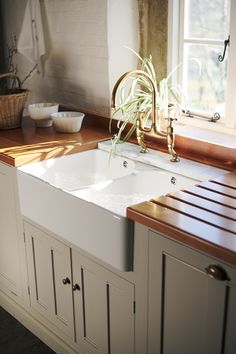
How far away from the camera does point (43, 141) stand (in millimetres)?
2457

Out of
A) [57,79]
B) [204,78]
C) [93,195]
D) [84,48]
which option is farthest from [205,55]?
[57,79]

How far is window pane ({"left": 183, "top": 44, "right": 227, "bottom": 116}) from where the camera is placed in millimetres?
2293

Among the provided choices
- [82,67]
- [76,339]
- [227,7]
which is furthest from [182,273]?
[82,67]

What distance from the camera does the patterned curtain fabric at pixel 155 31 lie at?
246 cm

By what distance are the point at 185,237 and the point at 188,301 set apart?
0.22m

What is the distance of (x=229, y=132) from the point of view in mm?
2258

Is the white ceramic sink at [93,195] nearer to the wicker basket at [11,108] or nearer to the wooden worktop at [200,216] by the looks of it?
the wooden worktop at [200,216]

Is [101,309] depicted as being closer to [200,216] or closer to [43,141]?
[200,216]

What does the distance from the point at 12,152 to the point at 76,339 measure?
0.88 metres

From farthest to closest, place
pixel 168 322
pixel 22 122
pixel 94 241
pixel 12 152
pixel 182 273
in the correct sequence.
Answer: pixel 22 122 < pixel 12 152 < pixel 94 241 < pixel 168 322 < pixel 182 273

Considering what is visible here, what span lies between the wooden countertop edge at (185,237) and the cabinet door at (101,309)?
0.28 meters

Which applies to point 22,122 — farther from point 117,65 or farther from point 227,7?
point 227,7

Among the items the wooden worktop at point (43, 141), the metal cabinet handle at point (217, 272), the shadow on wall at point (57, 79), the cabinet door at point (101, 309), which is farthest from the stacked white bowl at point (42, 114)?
the metal cabinet handle at point (217, 272)

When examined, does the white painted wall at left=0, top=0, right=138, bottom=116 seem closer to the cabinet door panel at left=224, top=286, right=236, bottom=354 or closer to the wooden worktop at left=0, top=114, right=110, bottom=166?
the wooden worktop at left=0, top=114, right=110, bottom=166
